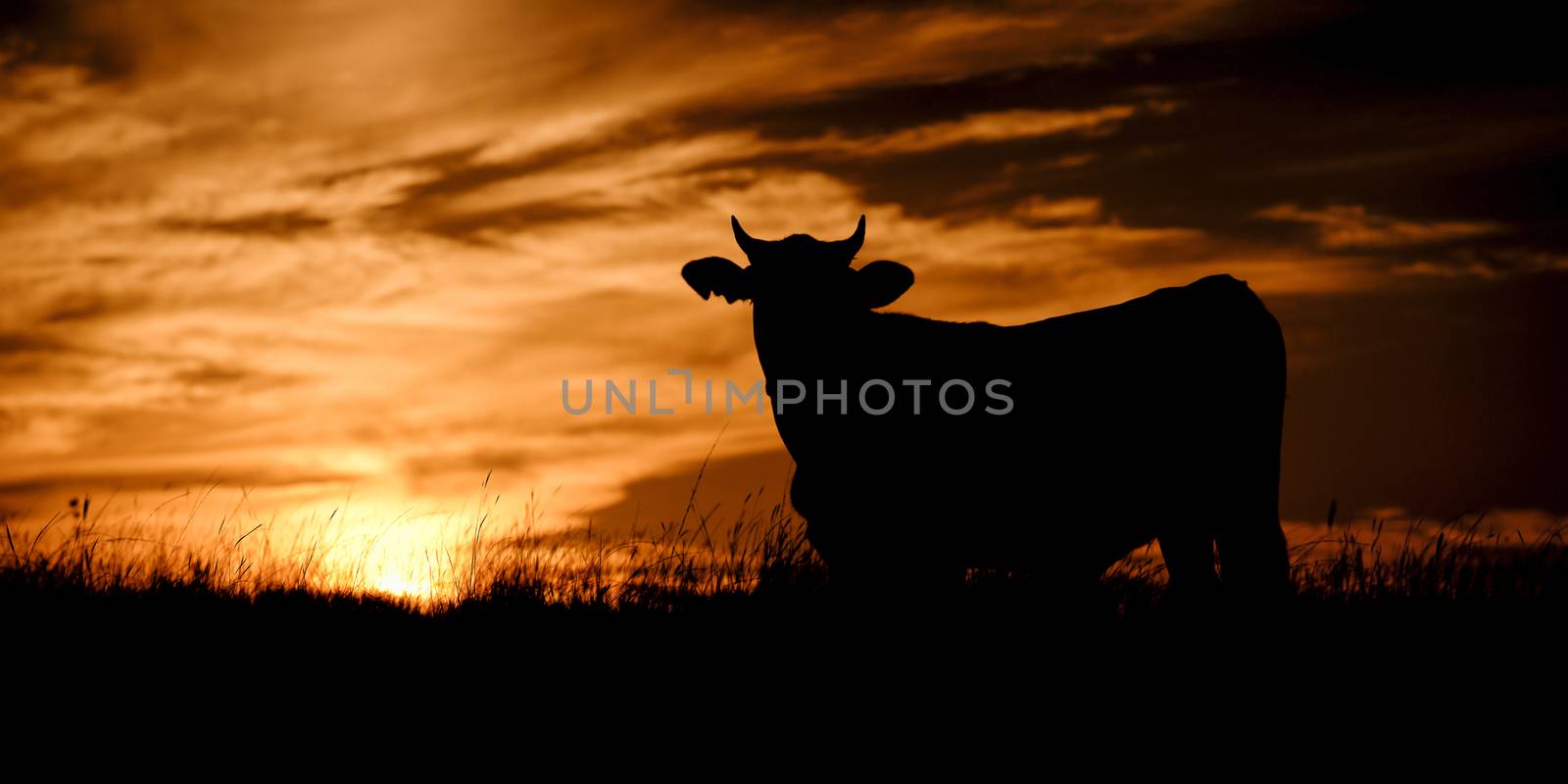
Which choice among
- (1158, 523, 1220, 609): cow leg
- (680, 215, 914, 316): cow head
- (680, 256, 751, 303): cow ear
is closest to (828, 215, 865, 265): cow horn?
(680, 215, 914, 316): cow head

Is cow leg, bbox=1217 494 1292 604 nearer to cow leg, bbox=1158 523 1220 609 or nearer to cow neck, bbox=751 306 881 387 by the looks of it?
cow leg, bbox=1158 523 1220 609

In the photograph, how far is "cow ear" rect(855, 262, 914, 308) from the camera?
933cm

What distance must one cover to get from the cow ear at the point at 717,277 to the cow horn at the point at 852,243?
73 centimetres

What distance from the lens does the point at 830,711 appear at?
676cm

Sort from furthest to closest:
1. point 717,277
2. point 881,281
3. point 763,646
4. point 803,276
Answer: point 881,281, point 717,277, point 803,276, point 763,646

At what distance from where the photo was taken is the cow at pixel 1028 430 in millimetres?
9203

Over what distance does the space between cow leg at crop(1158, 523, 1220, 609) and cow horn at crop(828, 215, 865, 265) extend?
292 centimetres

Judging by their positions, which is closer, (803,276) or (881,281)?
(803,276)

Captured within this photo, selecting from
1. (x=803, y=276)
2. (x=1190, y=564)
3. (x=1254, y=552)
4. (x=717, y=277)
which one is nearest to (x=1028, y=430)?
(x=1190, y=564)

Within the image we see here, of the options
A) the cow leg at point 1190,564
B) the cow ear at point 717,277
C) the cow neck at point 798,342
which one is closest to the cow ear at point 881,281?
the cow neck at point 798,342

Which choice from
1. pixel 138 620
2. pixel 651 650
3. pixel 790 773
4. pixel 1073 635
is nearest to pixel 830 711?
pixel 790 773

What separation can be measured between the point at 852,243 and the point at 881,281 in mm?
364

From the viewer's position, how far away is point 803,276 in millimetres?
8953

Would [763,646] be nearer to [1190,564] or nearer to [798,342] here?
[798,342]
